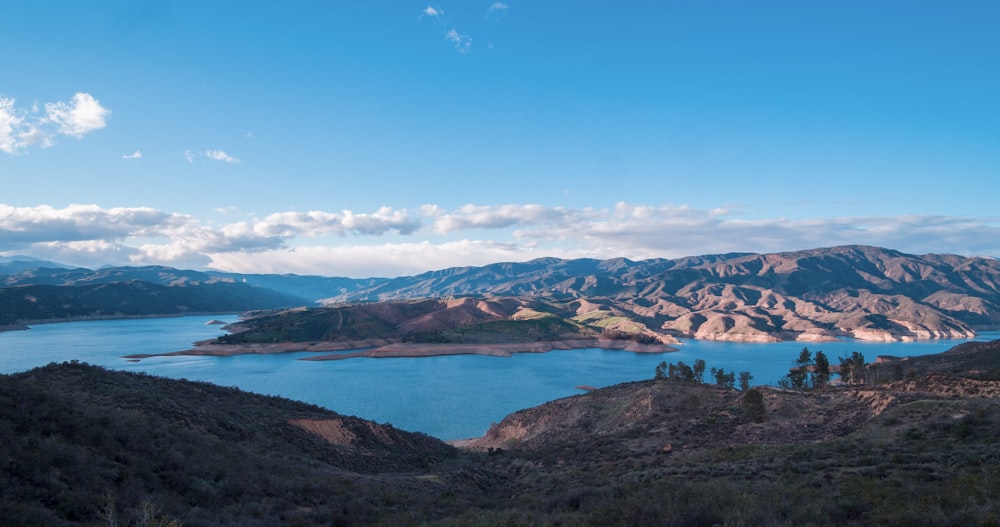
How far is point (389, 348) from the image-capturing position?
144500 mm

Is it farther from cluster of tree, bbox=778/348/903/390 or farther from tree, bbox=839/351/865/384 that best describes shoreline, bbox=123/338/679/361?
tree, bbox=839/351/865/384

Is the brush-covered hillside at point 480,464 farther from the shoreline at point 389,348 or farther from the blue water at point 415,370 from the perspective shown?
the shoreline at point 389,348

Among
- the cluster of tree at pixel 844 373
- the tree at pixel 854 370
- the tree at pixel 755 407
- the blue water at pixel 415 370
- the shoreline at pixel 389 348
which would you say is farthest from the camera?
the shoreline at pixel 389 348

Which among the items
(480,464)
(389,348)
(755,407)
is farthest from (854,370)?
(389,348)

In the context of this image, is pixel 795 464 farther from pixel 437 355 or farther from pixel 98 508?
pixel 437 355

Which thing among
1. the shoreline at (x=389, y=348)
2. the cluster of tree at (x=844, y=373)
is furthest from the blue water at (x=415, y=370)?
the cluster of tree at (x=844, y=373)

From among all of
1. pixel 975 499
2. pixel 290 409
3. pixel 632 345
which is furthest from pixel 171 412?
pixel 632 345

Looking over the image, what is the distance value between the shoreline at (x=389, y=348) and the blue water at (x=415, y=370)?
4.88 m

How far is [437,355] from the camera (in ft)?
458

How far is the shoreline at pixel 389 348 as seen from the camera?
132 m

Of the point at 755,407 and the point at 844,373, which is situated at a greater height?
the point at 755,407

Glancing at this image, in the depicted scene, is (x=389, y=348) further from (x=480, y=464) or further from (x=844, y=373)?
(x=480, y=464)

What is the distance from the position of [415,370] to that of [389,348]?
114 ft

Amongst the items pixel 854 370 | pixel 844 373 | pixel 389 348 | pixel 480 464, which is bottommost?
pixel 389 348
